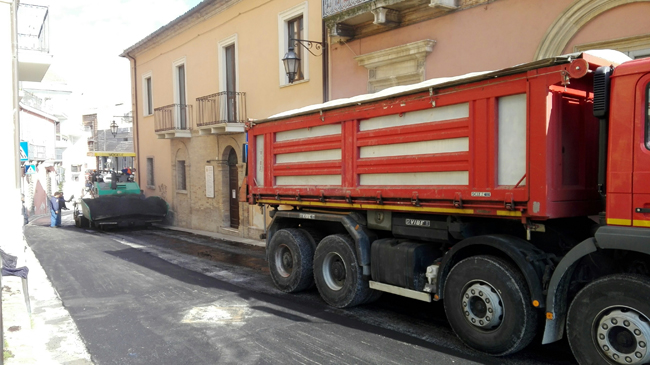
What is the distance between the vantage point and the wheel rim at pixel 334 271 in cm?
672

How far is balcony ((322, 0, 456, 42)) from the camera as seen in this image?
927 cm

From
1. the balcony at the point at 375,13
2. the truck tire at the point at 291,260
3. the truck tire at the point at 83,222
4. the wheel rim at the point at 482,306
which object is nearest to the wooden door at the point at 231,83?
the balcony at the point at 375,13

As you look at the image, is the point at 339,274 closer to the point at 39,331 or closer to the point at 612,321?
the point at 612,321

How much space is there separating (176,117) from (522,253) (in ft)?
54.5

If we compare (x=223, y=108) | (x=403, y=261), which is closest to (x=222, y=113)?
(x=223, y=108)

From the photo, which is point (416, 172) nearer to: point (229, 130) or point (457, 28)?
point (457, 28)

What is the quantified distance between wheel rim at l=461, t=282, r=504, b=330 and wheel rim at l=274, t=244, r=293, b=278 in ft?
11.2

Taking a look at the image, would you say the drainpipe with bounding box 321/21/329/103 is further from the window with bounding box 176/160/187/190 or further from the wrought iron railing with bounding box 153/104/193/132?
the window with bounding box 176/160/187/190

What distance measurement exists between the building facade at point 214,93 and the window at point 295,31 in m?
0.03

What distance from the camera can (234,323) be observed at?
6020 millimetres

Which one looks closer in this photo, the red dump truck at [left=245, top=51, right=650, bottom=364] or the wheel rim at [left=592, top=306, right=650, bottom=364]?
the wheel rim at [left=592, top=306, right=650, bottom=364]

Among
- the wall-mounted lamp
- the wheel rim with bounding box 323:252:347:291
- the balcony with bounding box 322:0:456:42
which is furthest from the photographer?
the wall-mounted lamp

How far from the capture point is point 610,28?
696 centimetres

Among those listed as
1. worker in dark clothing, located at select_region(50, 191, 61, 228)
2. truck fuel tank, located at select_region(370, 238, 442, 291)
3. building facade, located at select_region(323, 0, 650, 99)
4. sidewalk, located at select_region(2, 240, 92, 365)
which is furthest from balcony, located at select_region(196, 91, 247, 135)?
truck fuel tank, located at select_region(370, 238, 442, 291)
